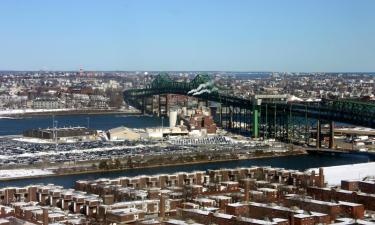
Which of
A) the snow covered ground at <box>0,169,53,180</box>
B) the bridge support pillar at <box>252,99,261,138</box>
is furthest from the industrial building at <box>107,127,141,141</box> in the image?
the snow covered ground at <box>0,169,53,180</box>

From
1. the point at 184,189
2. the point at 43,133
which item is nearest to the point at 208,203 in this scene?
the point at 184,189

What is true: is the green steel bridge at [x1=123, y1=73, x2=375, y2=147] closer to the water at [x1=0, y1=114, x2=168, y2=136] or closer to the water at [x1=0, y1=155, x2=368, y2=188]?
the water at [x1=0, y1=155, x2=368, y2=188]

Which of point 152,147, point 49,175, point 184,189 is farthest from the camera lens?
point 152,147

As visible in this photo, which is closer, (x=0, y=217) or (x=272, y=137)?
(x=0, y=217)

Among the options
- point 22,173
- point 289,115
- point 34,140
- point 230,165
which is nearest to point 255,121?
point 289,115

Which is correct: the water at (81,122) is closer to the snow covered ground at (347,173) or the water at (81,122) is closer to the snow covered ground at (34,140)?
the snow covered ground at (34,140)

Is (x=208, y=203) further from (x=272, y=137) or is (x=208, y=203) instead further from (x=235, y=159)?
(x=272, y=137)
